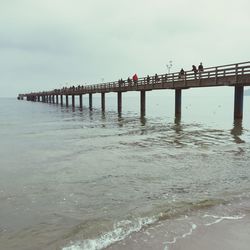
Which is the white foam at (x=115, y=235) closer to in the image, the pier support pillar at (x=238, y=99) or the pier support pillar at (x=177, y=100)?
the pier support pillar at (x=238, y=99)

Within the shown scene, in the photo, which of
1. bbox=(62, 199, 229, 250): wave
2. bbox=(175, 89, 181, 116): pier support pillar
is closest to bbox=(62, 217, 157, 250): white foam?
bbox=(62, 199, 229, 250): wave

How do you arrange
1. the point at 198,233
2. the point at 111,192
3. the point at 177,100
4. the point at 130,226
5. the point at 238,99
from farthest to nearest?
the point at 177,100
the point at 238,99
the point at 111,192
the point at 130,226
the point at 198,233

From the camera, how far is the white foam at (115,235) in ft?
17.2

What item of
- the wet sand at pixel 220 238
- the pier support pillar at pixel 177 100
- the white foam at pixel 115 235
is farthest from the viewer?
the pier support pillar at pixel 177 100

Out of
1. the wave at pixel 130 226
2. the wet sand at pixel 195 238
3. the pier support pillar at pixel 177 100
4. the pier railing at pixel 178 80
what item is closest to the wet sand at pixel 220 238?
the wet sand at pixel 195 238

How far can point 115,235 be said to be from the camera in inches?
220

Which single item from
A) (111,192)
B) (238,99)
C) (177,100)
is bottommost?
(111,192)

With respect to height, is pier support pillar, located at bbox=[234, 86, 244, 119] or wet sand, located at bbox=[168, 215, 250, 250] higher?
pier support pillar, located at bbox=[234, 86, 244, 119]

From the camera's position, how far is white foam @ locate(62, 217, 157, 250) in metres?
5.23

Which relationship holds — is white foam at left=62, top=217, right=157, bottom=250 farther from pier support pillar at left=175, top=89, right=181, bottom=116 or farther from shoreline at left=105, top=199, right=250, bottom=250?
pier support pillar at left=175, top=89, right=181, bottom=116

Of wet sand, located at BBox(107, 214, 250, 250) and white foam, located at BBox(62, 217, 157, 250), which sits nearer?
wet sand, located at BBox(107, 214, 250, 250)

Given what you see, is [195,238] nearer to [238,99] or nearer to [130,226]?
[130,226]

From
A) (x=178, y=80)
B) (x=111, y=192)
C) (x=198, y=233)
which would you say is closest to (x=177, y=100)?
(x=178, y=80)

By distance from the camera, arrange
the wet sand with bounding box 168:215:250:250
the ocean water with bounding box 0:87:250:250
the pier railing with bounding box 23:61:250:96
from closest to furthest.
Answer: the wet sand with bounding box 168:215:250:250 < the ocean water with bounding box 0:87:250:250 < the pier railing with bounding box 23:61:250:96
